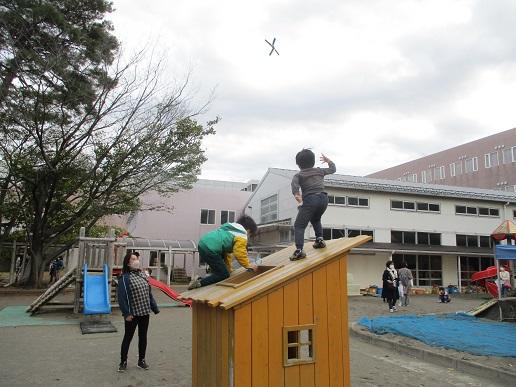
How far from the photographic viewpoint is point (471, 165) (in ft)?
176

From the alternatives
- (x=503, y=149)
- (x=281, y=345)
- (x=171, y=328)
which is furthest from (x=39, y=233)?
(x=503, y=149)

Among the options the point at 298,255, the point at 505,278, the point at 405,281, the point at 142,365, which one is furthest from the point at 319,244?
the point at 505,278

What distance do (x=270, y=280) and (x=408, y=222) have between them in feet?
90.8

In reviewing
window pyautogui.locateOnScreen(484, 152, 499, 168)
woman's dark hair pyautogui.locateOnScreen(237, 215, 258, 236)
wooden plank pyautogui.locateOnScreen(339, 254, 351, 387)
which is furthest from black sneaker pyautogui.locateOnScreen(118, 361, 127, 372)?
window pyautogui.locateOnScreen(484, 152, 499, 168)

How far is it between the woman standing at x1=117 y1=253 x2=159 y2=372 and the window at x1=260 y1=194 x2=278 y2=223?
2500 cm

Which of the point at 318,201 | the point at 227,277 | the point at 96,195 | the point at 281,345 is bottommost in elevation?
the point at 281,345

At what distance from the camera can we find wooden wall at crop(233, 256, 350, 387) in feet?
13.4

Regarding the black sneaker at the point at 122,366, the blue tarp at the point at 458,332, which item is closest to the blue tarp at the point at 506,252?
the blue tarp at the point at 458,332

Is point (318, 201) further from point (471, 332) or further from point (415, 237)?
point (415, 237)

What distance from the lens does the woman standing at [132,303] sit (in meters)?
6.88

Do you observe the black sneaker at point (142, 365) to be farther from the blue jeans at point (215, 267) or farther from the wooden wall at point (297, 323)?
the wooden wall at point (297, 323)

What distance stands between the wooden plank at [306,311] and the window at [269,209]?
1080 inches

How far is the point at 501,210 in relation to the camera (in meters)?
33.6

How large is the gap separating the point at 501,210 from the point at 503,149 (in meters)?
18.8
